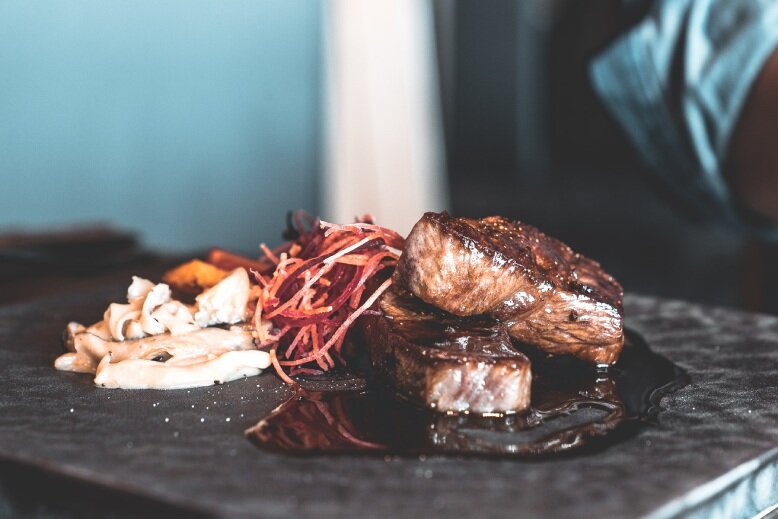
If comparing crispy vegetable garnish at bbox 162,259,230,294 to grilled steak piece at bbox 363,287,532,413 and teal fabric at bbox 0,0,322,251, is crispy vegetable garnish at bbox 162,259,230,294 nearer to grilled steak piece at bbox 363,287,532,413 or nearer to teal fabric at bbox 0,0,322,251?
grilled steak piece at bbox 363,287,532,413

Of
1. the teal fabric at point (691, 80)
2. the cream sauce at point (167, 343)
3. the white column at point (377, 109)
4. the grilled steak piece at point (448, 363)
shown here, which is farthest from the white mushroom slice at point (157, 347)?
the white column at point (377, 109)

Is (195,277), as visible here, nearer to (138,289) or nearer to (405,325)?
(138,289)

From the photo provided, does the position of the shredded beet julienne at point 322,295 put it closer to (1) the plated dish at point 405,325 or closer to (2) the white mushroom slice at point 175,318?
(1) the plated dish at point 405,325

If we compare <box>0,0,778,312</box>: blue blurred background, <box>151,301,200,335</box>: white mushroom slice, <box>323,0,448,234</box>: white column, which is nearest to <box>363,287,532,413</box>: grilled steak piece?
<box>151,301,200,335</box>: white mushroom slice

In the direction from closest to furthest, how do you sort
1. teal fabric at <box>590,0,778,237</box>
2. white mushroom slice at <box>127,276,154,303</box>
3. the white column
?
white mushroom slice at <box>127,276,154,303</box> < teal fabric at <box>590,0,778,237</box> < the white column

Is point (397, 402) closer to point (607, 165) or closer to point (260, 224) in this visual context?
point (260, 224)

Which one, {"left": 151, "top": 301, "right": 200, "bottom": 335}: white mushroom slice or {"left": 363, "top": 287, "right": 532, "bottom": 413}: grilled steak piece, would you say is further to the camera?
{"left": 151, "top": 301, "right": 200, "bottom": 335}: white mushroom slice

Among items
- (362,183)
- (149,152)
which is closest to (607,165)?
(362,183)
